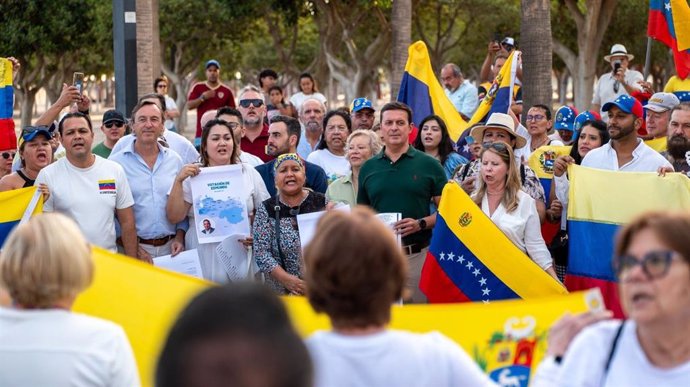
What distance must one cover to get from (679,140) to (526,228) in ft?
5.50

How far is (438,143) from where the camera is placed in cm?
953

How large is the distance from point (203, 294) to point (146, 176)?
6.59 metres

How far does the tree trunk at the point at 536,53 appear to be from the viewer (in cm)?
1521

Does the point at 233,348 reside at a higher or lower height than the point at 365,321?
higher

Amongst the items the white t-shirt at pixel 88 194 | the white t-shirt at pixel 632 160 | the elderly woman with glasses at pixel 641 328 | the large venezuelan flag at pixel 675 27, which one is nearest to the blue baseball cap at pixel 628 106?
the white t-shirt at pixel 632 160

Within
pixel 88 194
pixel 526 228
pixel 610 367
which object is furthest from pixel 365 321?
pixel 88 194

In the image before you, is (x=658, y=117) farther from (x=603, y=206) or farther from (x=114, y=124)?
(x=114, y=124)

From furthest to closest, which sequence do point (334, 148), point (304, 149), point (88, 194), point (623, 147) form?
point (304, 149) → point (334, 148) → point (623, 147) → point (88, 194)

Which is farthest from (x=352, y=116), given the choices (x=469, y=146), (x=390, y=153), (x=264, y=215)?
(x=264, y=215)

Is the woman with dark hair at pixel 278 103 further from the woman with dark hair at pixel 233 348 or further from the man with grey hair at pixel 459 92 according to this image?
the woman with dark hair at pixel 233 348

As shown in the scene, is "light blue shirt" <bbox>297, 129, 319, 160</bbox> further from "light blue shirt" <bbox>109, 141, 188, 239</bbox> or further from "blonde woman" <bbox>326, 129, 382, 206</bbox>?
"light blue shirt" <bbox>109, 141, 188, 239</bbox>

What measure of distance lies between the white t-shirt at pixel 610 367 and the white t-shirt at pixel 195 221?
4.85m

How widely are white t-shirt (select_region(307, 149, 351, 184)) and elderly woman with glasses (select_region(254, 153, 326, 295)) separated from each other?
6.79 ft

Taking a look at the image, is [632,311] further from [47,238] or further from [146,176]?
[146,176]
